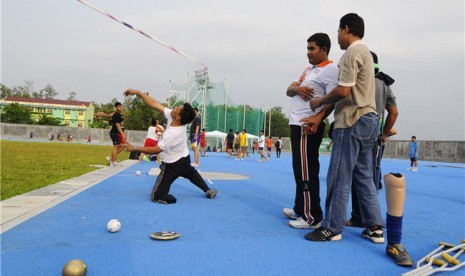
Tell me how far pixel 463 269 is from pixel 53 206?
14.1ft

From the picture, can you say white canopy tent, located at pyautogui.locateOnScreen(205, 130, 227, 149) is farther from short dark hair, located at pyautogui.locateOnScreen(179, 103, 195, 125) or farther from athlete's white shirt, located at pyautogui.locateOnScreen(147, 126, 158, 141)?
short dark hair, located at pyautogui.locateOnScreen(179, 103, 195, 125)

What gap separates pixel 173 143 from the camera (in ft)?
18.1

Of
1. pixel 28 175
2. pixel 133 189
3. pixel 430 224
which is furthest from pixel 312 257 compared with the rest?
pixel 28 175

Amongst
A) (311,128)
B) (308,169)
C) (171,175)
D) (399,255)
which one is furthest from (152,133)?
(399,255)

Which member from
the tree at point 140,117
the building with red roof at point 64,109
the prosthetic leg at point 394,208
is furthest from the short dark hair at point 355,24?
the building with red roof at point 64,109

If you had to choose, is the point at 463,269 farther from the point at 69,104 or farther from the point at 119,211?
the point at 69,104

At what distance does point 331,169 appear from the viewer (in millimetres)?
3443

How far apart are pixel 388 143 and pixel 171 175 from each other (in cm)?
4133

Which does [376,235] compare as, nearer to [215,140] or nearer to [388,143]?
[215,140]

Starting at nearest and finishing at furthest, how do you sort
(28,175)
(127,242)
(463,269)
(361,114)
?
(463,269) → (127,242) → (361,114) → (28,175)

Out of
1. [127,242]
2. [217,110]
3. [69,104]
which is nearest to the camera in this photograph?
[127,242]

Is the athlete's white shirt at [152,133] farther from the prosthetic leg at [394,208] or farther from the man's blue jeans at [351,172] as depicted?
the prosthetic leg at [394,208]

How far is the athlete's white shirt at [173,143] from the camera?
5.44 m

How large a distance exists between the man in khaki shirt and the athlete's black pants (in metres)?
2.55
